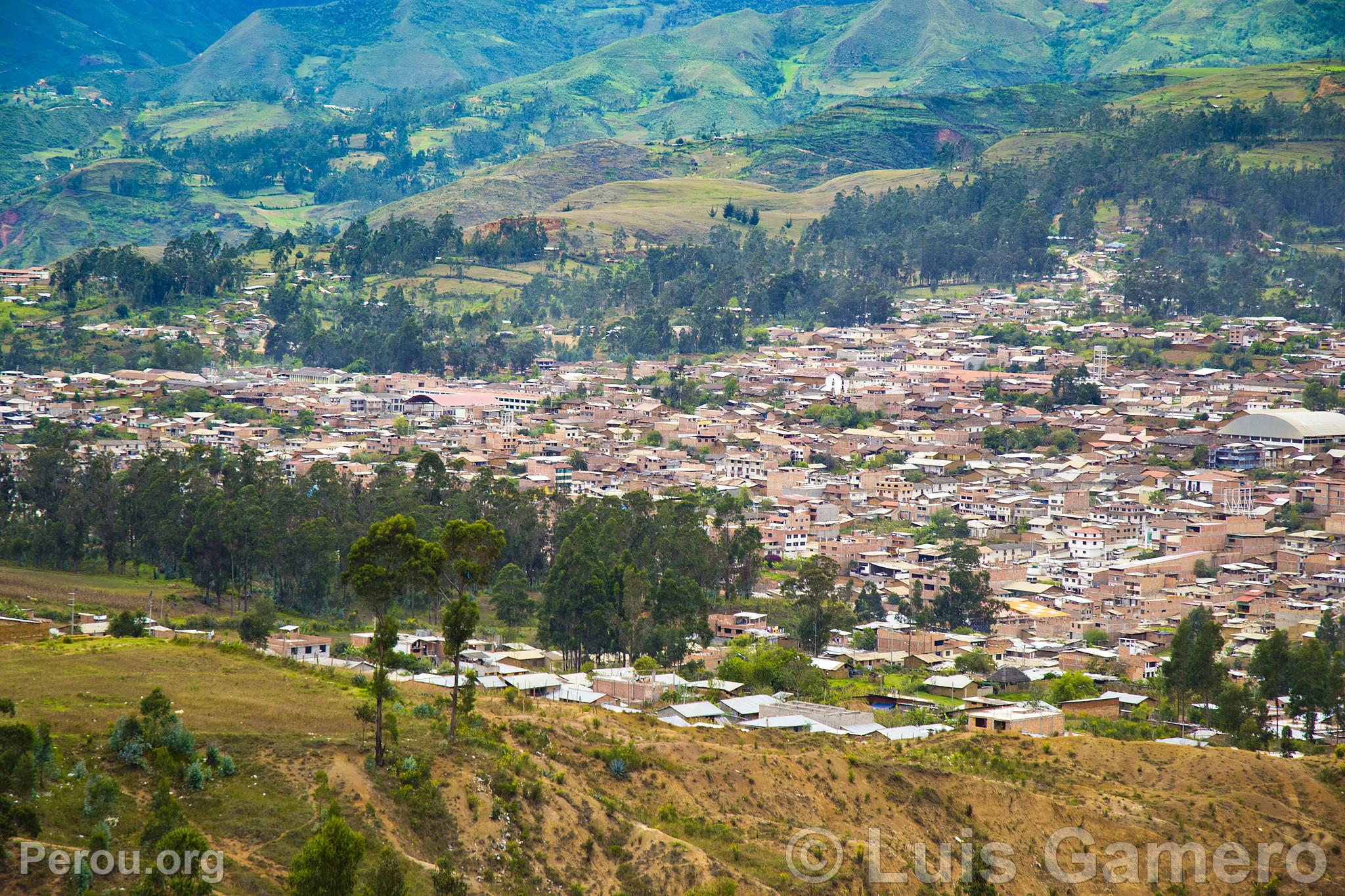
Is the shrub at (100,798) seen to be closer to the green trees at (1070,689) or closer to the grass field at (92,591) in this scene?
the grass field at (92,591)

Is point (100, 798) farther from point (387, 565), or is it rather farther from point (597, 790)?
point (597, 790)

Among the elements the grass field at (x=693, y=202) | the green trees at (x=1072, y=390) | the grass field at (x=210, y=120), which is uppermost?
the grass field at (x=210, y=120)

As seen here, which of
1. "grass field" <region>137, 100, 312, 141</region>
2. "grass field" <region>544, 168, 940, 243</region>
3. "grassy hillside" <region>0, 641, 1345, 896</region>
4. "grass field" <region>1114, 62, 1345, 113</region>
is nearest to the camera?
"grassy hillside" <region>0, 641, 1345, 896</region>

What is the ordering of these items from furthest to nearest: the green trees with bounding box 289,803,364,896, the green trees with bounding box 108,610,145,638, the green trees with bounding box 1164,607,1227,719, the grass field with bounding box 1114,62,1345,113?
1. the grass field with bounding box 1114,62,1345,113
2. the green trees with bounding box 1164,607,1227,719
3. the green trees with bounding box 108,610,145,638
4. the green trees with bounding box 289,803,364,896

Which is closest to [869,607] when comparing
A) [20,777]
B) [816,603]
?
[816,603]

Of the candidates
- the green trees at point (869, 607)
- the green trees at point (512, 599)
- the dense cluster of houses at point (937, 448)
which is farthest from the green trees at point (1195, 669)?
the green trees at point (512, 599)

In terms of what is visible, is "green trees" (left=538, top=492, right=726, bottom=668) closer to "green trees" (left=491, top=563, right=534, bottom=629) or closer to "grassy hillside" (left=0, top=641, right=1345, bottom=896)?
"green trees" (left=491, top=563, right=534, bottom=629)

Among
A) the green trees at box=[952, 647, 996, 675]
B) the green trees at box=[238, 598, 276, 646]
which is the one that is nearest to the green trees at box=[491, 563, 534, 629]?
the green trees at box=[238, 598, 276, 646]
